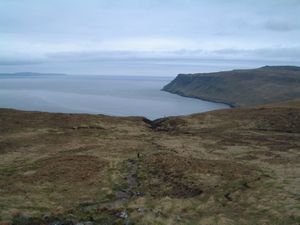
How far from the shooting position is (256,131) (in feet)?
218

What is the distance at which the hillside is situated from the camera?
25.7m

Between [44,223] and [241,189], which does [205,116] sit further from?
[44,223]

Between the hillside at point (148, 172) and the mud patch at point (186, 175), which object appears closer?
the hillside at point (148, 172)

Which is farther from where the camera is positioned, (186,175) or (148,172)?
(148,172)

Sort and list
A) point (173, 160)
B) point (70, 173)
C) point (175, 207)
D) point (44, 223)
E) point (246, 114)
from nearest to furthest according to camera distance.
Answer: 1. point (44, 223)
2. point (175, 207)
3. point (70, 173)
4. point (173, 160)
5. point (246, 114)

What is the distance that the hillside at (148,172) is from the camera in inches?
1011

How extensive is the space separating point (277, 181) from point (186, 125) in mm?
40399

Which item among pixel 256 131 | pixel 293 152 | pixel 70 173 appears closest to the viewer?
pixel 70 173

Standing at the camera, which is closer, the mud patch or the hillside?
the hillside

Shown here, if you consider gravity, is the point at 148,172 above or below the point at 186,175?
below

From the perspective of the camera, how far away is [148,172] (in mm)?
38812

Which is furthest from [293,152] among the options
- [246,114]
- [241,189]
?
[246,114]

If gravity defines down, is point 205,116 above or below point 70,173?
above

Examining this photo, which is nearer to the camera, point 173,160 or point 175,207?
point 175,207
